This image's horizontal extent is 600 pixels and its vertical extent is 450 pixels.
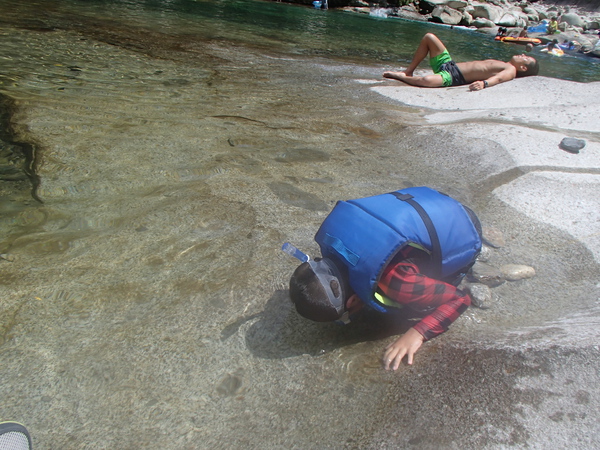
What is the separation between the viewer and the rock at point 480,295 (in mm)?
2629

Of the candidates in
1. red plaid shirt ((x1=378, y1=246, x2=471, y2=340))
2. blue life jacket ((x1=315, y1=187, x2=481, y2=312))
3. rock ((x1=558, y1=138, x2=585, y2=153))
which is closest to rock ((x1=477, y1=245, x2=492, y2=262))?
blue life jacket ((x1=315, y1=187, x2=481, y2=312))

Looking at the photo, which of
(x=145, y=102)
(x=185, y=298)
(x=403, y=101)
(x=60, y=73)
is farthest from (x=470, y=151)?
(x=60, y=73)

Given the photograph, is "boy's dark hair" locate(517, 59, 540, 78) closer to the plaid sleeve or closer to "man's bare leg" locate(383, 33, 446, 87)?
"man's bare leg" locate(383, 33, 446, 87)

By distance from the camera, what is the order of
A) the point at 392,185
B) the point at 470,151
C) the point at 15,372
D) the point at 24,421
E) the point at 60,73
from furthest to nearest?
the point at 60,73 < the point at 470,151 < the point at 392,185 < the point at 15,372 < the point at 24,421

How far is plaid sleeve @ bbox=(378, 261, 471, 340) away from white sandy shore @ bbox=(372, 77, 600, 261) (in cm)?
144

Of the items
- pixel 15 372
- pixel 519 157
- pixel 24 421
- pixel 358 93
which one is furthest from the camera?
pixel 358 93

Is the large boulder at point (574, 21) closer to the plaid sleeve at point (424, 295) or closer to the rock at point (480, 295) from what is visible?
the rock at point (480, 295)

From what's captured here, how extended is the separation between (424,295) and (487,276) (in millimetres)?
861

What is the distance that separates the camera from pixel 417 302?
2.21 m

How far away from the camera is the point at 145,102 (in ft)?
17.9

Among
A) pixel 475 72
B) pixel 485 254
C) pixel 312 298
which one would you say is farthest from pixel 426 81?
pixel 312 298

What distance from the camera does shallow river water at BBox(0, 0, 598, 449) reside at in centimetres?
196

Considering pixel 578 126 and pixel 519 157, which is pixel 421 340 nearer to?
pixel 519 157

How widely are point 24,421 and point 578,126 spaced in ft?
17.8
